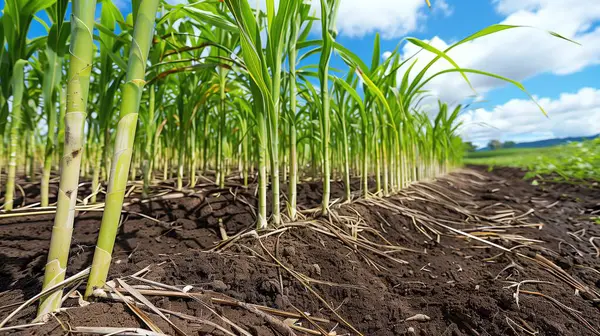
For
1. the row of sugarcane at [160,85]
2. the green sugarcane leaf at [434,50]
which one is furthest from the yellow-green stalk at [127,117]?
the green sugarcane leaf at [434,50]

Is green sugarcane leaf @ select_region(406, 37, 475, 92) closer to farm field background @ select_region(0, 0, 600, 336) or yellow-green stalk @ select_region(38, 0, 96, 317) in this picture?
farm field background @ select_region(0, 0, 600, 336)

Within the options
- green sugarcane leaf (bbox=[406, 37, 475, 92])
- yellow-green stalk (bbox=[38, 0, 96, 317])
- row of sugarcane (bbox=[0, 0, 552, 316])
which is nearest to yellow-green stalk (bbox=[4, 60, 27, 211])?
row of sugarcane (bbox=[0, 0, 552, 316])

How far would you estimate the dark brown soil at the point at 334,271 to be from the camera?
2.19 feet

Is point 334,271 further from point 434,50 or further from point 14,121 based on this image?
point 14,121

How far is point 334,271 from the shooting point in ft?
2.83

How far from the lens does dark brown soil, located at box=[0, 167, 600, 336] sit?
0.67 meters

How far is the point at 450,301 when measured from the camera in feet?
2.53

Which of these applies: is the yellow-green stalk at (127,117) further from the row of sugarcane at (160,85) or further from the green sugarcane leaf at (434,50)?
the green sugarcane leaf at (434,50)

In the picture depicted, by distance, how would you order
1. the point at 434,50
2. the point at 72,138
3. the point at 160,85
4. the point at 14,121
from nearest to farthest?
the point at 72,138, the point at 434,50, the point at 14,121, the point at 160,85

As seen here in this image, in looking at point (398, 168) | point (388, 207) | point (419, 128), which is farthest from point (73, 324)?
point (419, 128)

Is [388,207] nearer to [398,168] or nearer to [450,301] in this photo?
[398,168]

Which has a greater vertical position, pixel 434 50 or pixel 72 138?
pixel 434 50

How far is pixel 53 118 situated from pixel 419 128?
217cm

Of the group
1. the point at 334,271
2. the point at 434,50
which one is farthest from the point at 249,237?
the point at 434,50
